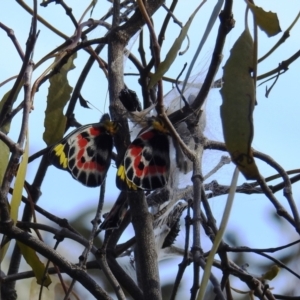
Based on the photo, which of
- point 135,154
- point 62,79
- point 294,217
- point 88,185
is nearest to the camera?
point 294,217

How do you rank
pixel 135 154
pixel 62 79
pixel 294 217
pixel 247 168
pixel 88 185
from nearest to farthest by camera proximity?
pixel 247 168, pixel 294 217, pixel 135 154, pixel 88 185, pixel 62 79

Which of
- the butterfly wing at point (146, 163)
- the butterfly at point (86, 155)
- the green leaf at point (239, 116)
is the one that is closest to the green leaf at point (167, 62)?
the green leaf at point (239, 116)

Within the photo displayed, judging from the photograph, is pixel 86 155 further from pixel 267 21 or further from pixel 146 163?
pixel 267 21

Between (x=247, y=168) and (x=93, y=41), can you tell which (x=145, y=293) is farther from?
(x=93, y=41)

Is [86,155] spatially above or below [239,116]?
above

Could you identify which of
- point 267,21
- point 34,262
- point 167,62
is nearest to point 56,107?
point 34,262

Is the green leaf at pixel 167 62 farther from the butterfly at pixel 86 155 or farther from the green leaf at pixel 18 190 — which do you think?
the butterfly at pixel 86 155

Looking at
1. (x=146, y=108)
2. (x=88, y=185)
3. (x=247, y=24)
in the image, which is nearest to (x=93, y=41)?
(x=146, y=108)
